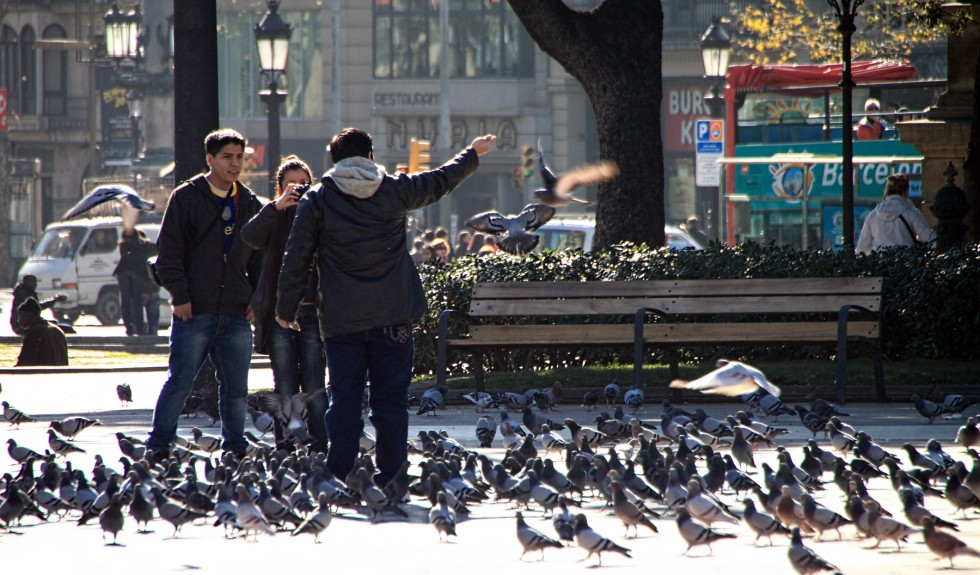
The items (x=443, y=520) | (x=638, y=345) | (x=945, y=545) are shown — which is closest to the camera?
(x=945, y=545)

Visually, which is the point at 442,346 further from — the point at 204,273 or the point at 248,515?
the point at 248,515

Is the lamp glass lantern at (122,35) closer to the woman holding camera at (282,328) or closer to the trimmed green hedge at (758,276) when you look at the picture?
the trimmed green hedge at (758,276)

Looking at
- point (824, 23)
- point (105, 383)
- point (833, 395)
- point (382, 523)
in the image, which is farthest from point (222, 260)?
point (824, 23)

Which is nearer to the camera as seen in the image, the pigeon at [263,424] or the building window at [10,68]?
the pigeon at [263,424]

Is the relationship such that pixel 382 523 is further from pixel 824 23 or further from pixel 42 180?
pixel 42 180

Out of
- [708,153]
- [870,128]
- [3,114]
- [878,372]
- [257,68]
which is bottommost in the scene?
[878,372]

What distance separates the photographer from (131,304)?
24625 mm

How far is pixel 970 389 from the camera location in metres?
11.0

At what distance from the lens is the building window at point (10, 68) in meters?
56.4

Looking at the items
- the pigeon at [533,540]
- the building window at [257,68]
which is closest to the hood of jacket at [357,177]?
the pigeon at [533,540]

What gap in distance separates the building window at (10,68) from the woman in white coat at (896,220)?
46916 mm

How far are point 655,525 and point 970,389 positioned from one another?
5.03m

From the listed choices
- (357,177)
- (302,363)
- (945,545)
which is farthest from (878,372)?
(945,545)

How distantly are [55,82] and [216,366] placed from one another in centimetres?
5100
